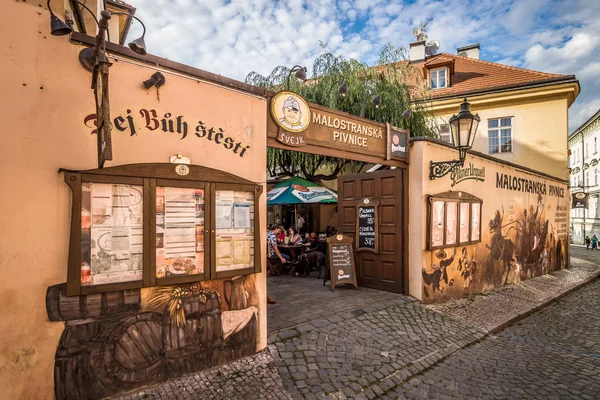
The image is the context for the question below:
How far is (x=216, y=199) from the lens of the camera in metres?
4.19

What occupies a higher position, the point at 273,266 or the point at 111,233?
the point at 111,233

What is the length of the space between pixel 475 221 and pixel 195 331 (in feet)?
24.0

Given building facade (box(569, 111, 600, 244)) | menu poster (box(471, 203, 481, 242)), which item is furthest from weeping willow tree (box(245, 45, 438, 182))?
building facade (box(569, 111, 600, 244))

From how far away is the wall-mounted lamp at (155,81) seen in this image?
3.66 metres

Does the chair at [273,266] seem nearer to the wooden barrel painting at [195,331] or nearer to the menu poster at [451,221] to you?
the menu poster at [451,221]

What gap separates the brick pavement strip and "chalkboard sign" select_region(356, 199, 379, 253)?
147cm

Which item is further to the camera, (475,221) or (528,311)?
(475,221)

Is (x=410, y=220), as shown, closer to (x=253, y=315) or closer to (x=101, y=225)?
(x=253, y=315)

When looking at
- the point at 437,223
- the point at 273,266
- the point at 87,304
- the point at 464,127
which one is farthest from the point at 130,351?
the point at 464,127

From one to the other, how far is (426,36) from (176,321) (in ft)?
75.7

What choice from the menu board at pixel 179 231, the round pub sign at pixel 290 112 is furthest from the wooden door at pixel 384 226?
the menu board at pixel 179 231

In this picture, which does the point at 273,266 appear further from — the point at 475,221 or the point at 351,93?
the point at 351,93

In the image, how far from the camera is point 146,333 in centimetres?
362

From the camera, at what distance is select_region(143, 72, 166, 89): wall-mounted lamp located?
12.0 ft
